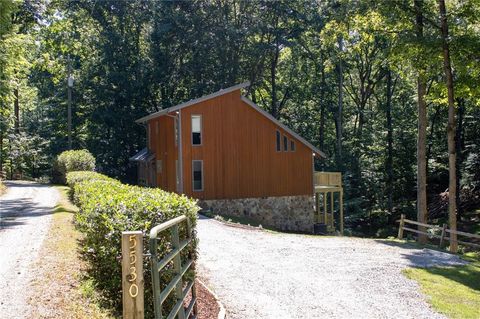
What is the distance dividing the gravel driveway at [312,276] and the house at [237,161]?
29.8 ft

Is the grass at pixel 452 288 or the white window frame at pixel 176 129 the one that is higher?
the white window frame at pixel 176 129

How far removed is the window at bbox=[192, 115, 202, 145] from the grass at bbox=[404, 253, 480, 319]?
598 inches

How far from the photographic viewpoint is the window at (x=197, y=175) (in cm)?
2619

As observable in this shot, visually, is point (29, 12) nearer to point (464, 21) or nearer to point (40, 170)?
point (40, 170)

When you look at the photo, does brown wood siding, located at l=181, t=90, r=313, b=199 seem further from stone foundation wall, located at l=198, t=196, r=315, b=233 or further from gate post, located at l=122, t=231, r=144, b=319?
gate post, located at l=122, t=231, r=144, b=319

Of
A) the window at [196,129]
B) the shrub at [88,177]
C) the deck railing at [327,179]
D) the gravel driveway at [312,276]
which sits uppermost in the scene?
the window at [196,129]

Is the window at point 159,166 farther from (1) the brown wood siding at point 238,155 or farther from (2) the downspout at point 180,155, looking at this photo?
(1) the brown wood siding at point 238,155

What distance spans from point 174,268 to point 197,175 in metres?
21.0

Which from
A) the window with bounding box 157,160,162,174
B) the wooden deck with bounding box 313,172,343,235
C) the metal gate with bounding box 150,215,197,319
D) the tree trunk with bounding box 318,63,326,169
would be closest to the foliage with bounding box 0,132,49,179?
the window with bounding box 157,160,162,174

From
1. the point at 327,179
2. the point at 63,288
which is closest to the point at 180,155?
the point at 327,179

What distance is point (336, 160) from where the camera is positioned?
37.3 metres

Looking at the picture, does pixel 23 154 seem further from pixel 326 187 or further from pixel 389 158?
pixel 389 158

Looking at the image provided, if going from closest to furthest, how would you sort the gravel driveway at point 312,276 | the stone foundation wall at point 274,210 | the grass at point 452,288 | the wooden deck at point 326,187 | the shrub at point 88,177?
the gravel driveway at point 312,276 < the grass at point 452,288 < the shrub at point 88,177 < the stone foundation wall at point 274,210 < the wooden deck at point 326,187

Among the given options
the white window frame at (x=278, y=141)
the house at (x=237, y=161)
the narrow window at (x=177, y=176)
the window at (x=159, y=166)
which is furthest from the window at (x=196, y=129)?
the white window frame at (x=278, y=141)
